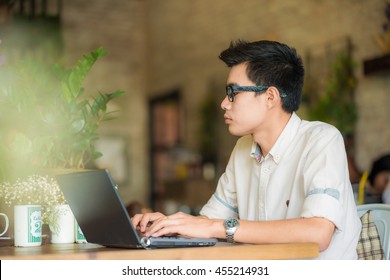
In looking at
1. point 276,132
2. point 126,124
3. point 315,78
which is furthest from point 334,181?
point 126,124

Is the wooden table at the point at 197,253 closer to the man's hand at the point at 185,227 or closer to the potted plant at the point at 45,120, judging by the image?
the man's hand at the point at 185,227

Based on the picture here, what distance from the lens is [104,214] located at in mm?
1841

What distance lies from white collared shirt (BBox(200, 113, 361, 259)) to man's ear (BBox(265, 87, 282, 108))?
0.31 feet

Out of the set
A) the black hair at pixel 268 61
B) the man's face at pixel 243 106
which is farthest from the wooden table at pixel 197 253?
the black hair at pixel 268 61

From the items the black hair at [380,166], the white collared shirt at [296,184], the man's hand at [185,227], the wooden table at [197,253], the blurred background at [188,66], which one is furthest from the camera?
the blurred background at [188,66]

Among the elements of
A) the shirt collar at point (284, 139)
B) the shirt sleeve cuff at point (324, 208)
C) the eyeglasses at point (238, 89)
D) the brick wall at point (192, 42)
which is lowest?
the shirt sleeve cuff at point (324, 208)

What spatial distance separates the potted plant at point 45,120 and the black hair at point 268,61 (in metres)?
0.56

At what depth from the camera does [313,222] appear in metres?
1.96

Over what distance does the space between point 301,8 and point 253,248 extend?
6.13m

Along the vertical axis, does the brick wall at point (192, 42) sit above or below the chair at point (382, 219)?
above

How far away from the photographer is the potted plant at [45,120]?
2283 millimetres

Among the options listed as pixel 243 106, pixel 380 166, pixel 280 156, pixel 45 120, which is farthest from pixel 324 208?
pixel 380 166

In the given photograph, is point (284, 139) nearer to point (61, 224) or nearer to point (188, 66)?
point (61, 224)

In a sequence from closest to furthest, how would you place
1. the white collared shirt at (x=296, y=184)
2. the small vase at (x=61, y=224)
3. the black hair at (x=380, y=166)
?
the white collared shirt at (x=296, y=184) → the small vase at (x=61, y=224) → the black hair at (x=380, y=166)
